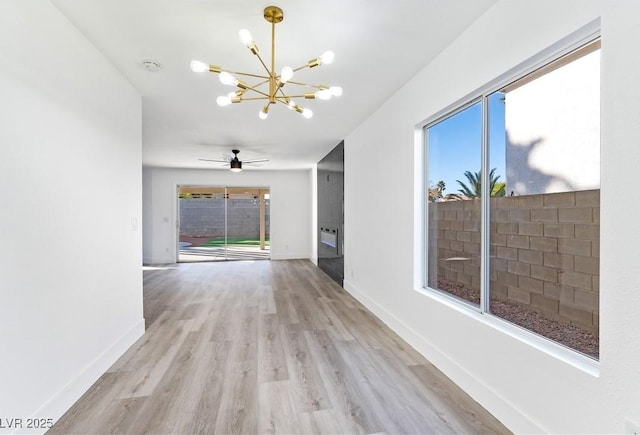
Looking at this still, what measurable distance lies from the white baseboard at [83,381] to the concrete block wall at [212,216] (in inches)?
235

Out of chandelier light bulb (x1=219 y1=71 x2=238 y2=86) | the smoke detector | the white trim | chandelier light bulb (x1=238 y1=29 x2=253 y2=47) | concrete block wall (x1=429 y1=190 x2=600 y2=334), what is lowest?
the white trim

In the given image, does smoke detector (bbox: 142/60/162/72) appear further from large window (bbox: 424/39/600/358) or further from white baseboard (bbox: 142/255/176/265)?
white baseboard (bbox: 142/255/176/265)

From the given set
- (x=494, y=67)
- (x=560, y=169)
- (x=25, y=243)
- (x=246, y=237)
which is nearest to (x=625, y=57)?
(x=560, y=169)

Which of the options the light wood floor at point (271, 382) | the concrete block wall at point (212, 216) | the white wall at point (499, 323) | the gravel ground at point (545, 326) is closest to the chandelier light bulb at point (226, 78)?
the white wall at point (499, 323)

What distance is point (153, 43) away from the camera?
2.29 m

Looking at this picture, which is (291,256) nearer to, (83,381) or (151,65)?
(151,65)

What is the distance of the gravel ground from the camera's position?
1464 mm

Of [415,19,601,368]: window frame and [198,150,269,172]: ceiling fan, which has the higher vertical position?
[198,150,269,172]: ceiling fan

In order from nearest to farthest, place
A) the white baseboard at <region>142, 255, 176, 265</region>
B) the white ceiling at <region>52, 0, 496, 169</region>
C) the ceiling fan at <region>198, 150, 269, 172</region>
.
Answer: the white ceiling at <region>52, 0, 496, 169</region>
the ceiling fan at <region>198, 150, 269, 172</region>
the white baseboard at <region>142, 255, 176, 265</region>

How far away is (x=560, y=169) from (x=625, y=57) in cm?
54

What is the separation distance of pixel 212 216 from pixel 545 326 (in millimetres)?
8350

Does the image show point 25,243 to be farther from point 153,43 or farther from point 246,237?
point 246,237

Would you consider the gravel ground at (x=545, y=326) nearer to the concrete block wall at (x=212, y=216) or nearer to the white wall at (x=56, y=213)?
the white wall at (x=56, y=213)

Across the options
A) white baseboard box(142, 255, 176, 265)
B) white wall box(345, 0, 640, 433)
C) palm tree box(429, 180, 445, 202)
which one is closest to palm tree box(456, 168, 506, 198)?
palm tree box(429, 180, 445, 202)
